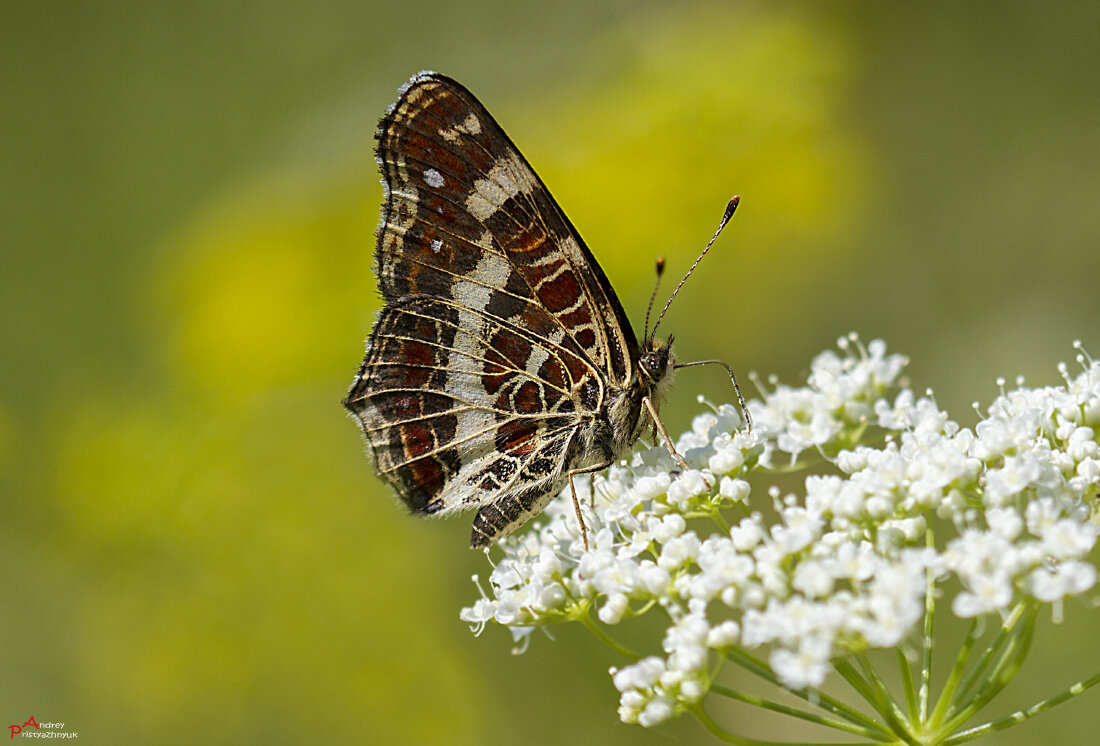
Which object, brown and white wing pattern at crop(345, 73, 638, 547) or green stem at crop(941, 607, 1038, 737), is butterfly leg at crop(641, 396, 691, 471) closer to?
brown and white wing pattern at crop(345, 73, 638, 547)

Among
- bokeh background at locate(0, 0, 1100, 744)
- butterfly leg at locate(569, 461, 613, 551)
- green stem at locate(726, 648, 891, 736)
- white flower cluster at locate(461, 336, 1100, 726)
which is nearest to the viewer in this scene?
white flower cluster at locate(461, 336, 1100, 726)

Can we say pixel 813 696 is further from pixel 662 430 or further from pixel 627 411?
pixel 627 411

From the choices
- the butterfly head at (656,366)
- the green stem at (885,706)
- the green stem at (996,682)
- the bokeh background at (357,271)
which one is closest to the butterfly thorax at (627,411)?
the butterfly head at (656,366)

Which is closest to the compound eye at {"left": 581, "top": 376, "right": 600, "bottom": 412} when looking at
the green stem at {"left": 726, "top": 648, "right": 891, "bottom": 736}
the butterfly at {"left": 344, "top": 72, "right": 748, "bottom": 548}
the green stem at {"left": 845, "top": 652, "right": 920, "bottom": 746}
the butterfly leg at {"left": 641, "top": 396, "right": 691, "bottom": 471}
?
the butterfly at {"left": 344, "top": 72, "right": 748, "bottom": 548}

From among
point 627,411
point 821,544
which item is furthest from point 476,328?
point 821,544

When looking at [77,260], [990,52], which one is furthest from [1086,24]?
[77,260]

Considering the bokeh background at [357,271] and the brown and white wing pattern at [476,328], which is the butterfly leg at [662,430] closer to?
the brown and white wing pattern at [476,328]
